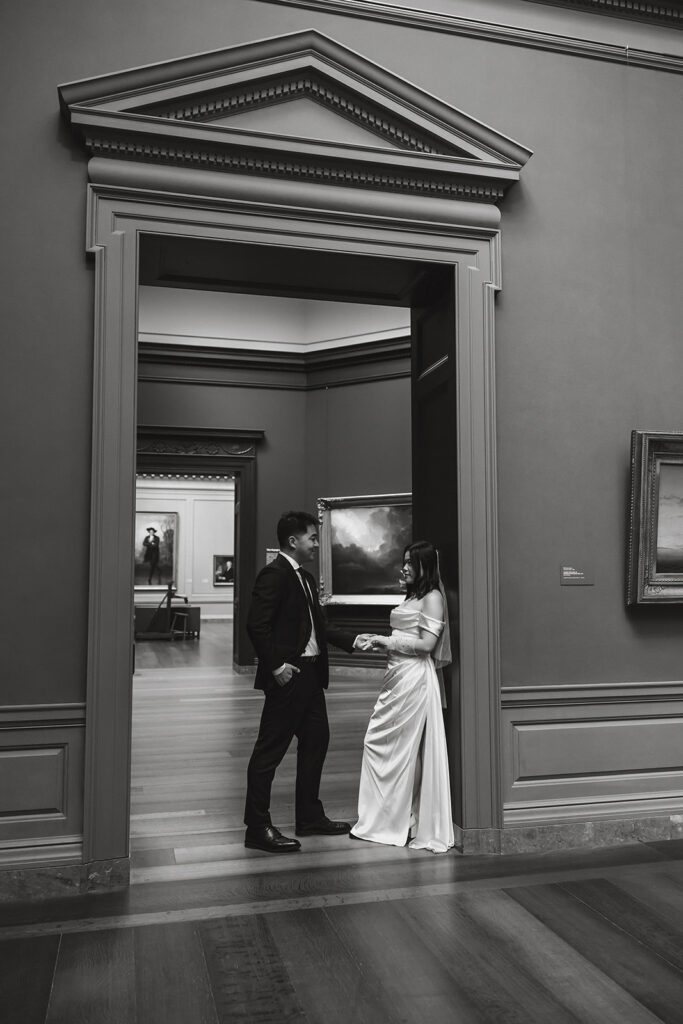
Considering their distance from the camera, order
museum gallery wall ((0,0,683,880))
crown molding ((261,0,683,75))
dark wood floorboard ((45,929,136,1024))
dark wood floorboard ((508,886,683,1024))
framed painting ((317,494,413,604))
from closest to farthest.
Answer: dark wood floorboard ((45,929,136,1024)) < dark wood floorboard ((508,886,683,1024)) < museum gallery wall ((0,0,683,880)) < crown molding ((261,0,683,75)) < framed painting ((317,494,413,604))

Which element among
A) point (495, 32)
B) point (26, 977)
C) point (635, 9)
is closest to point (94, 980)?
point (26, 977)

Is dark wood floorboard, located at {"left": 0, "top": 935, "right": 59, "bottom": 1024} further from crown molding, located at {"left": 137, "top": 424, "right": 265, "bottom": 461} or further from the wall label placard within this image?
crown molding, located at {"left": 137, "top": 424, "right": 265, "bottom": 461}

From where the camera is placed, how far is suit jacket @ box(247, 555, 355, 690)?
16.7ft

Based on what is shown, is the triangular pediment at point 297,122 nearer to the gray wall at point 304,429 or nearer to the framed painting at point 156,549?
the gray wall at point 304,429

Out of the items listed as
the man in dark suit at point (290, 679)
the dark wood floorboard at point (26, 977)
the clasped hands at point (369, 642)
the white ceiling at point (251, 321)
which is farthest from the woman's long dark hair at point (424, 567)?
the white ceiling at point (251, 321)

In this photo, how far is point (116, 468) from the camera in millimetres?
4578

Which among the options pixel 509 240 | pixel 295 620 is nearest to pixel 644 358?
pixel 509 240

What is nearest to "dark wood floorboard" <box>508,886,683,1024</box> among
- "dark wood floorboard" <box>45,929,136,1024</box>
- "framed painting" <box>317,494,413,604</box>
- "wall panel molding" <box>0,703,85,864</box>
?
"dark wood floorboard" <box>45,929,136,1024</box>

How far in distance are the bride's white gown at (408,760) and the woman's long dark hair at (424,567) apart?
0.36 ft

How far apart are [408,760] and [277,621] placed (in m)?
1.18

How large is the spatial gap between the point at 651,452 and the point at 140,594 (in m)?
20.0

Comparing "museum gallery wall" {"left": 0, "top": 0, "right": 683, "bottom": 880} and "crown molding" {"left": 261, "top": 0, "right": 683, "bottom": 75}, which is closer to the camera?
"museum gallery wall" {"left": 0, "top": 0, "right": 683, "bottom": 880}

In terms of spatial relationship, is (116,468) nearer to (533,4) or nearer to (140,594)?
(533,4)

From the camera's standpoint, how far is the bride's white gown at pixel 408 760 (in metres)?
5.11
